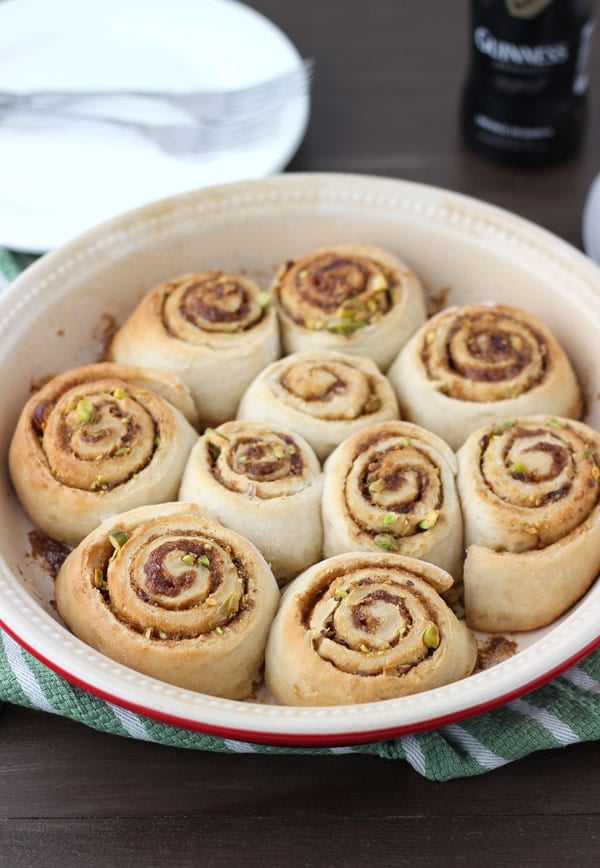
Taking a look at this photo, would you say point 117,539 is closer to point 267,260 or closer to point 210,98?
point 267,260

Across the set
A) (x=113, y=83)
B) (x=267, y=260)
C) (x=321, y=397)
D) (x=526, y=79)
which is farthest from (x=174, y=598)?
(x=113, y=83)

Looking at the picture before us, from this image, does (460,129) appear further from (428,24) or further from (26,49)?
(26,49)

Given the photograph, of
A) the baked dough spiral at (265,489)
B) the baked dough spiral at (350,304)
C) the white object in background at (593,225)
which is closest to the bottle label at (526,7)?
the white object in background at (593,225)

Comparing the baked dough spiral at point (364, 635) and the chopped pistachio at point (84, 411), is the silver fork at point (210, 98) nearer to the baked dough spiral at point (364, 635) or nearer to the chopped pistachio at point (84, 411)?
the chopped pistachio at point (84, 411)

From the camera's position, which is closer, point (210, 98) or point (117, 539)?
point (117, 539)

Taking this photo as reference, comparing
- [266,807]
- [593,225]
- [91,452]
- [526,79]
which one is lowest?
[266,807]

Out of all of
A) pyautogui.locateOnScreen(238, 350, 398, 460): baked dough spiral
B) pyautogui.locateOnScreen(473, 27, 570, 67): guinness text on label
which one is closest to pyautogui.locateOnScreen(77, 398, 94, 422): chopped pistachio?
pyautogui.locateOnScreen(238, 350, 398, 460): baked dough spiral

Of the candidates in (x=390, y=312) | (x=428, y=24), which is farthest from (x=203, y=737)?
(x=428, y=24)
